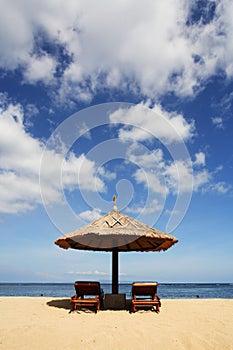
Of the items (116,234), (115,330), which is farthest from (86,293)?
(115,330)

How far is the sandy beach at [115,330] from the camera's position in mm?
4754

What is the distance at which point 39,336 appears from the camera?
5.04 metres

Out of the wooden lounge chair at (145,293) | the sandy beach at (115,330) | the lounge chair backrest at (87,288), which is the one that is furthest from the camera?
the lounge chair backrest at (87,288)

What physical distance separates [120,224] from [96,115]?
14.9 feet

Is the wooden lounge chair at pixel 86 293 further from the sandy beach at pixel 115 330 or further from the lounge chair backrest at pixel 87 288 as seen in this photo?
the sandy beach at pixel 115 330

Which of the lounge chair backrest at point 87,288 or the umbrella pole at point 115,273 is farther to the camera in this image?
the umbrella pole at point 115,273

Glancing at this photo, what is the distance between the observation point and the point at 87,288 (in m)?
7.87

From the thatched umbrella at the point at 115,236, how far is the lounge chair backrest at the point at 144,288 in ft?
3.74

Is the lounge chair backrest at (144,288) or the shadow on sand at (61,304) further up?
the lounge chair backrest at (144,288)

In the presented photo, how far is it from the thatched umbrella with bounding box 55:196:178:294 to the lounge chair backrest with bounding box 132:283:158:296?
114 cm

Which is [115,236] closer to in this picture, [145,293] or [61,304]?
[145,293]

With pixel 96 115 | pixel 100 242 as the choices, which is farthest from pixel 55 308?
pixel 96 115

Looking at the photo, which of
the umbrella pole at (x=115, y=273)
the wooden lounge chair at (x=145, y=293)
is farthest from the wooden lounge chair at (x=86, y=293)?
the umbrella pole at (x=115, y=273)

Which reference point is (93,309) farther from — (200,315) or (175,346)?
(175,346)
